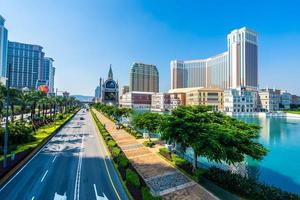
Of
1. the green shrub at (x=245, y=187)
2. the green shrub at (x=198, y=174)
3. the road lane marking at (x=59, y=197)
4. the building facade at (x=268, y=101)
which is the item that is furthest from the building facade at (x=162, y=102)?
the road lane marking at (x=59, y=197)

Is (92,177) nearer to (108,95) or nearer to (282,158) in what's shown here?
(282,158)

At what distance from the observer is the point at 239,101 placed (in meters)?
152

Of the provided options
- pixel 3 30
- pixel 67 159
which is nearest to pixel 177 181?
pixel 67 159

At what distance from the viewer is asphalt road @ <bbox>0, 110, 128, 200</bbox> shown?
17.8m

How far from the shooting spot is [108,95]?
195 meters

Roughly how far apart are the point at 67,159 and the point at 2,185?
898 centimetres

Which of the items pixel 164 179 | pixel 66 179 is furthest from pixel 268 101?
pixel 66 179

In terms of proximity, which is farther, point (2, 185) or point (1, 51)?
point (1, 51)

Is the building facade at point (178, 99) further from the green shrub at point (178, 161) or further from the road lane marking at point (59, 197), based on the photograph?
the road lane marking at point (59, 197)

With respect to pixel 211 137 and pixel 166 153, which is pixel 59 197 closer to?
pixel 211 137

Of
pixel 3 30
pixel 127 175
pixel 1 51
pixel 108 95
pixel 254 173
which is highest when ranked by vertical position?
pixel 3 30

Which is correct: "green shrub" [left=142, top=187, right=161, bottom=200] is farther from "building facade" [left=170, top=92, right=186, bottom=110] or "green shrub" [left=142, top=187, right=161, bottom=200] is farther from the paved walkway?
"building facade" [left=170, top=92, right=186, bottom=110]

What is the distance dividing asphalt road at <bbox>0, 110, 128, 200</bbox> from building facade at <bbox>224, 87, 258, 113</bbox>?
446 feet

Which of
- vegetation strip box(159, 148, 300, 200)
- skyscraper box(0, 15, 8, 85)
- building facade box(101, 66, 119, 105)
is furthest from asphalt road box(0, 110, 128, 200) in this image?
skyscraper box(0, 15, 8, 85)
